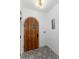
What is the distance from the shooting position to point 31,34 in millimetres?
4355

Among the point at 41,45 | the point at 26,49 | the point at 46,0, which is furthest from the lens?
the point at 41,45

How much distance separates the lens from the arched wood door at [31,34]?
4113mm

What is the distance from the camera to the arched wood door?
13.5ft
